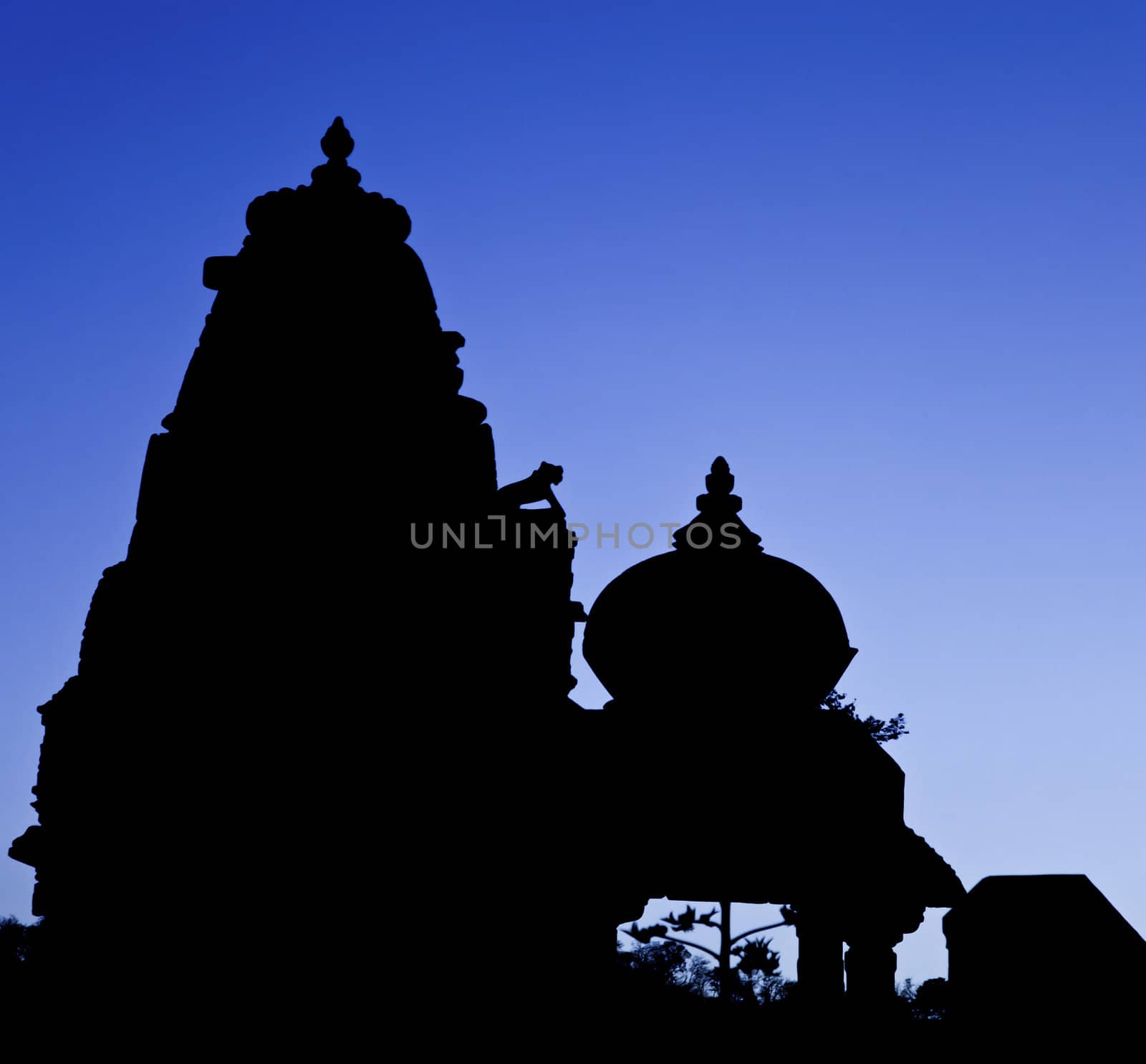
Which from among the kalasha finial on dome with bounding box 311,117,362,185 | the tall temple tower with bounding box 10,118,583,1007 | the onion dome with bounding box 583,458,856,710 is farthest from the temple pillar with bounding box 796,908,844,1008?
the kalasha finial on dome with bounding box 311,117,362,185

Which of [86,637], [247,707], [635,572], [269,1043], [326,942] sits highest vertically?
[635,572]

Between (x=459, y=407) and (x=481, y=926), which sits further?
(x=459, y=407)

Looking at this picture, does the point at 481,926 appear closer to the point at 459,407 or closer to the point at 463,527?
the point at 463,527

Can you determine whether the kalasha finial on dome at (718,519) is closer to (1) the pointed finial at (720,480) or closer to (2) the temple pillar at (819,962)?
(1) the pointed finial at (720,480)

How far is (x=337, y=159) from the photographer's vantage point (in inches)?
496

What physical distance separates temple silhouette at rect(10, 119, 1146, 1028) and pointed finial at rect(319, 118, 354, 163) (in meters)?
0.08

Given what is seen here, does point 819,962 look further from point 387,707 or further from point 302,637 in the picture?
point 302,637

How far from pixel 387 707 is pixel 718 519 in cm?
342

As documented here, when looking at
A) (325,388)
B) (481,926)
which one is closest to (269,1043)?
(481,926)

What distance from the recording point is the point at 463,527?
11.7m

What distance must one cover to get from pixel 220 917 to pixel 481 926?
1.99m

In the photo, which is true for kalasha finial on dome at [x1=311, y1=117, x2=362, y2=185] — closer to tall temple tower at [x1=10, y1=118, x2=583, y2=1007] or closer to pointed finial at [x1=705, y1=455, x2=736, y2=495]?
tall temple tower at [x1=10, y1=118, x2=583, y2=1007]

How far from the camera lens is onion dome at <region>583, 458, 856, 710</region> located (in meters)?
11.7

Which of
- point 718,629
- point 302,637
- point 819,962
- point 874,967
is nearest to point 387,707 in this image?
point 302,637
